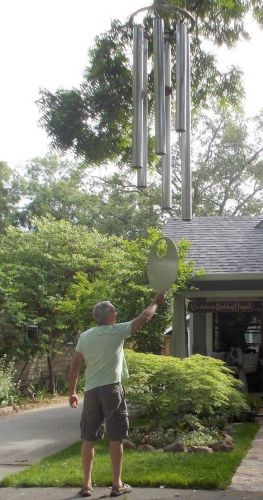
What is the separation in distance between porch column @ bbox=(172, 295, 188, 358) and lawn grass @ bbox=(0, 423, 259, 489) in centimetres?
456

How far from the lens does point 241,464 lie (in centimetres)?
695

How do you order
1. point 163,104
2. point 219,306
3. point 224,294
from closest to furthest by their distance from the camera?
point 163,104 → point 224,294 → point 219,306

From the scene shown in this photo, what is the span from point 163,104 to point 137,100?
0.29 metres

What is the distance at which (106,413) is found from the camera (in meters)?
5.91

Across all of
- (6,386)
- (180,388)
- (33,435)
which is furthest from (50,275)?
(180,388)

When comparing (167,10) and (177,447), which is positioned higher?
(167,10)

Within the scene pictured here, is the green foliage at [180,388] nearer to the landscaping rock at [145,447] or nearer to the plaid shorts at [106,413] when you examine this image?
the landscaping rock at [145,447]

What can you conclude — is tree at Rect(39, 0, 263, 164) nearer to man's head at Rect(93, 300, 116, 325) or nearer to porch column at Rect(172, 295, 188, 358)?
man's head at Rect(93, 300, 116, 325)

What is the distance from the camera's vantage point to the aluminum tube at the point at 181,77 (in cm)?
645

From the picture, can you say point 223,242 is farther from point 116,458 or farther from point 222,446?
point 116,458

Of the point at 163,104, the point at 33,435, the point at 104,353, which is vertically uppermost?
the point at 163,104

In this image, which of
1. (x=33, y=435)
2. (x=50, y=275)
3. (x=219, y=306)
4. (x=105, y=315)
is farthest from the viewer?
(x=50, y=275)

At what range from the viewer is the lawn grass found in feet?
20.4

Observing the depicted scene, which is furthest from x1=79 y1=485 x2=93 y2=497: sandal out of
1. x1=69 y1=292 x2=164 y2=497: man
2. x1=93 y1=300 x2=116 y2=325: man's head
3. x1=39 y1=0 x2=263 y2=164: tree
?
x1=39 y1=0 x2=263 y2=164: tree
